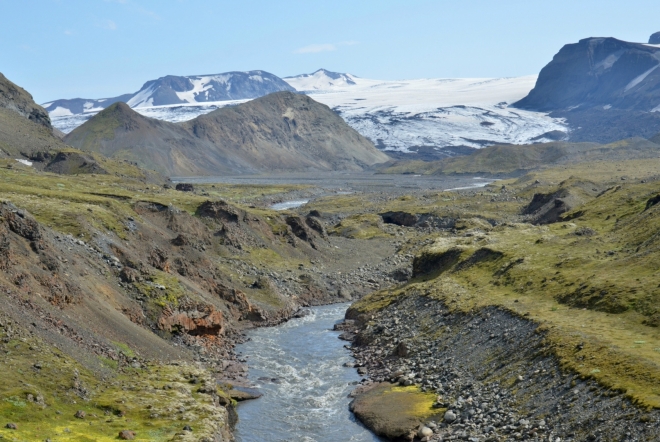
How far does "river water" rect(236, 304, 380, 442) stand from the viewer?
51.4 meters

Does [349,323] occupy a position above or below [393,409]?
below

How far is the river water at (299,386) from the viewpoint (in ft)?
169

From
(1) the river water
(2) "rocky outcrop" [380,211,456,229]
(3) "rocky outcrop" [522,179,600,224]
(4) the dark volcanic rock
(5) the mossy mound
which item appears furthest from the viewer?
(4) the dark volcanic rock

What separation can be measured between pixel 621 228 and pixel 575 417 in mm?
52053

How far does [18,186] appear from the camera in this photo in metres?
112

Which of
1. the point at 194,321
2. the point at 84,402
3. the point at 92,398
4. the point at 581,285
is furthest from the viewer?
the point at 194,321

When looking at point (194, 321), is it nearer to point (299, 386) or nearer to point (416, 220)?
point (299, 386)

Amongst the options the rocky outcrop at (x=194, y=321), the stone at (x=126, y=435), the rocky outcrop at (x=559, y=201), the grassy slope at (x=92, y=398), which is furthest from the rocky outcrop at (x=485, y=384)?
the rocky outcrop at (x=559, y=201)

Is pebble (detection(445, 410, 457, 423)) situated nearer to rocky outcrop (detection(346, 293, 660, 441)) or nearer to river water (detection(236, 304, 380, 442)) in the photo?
rocky outcrop (detection(346, 293, 660, 441))

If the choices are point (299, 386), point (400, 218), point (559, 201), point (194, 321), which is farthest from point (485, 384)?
point (400, 218)

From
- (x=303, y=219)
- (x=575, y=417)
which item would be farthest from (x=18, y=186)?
(x=575, y=417)

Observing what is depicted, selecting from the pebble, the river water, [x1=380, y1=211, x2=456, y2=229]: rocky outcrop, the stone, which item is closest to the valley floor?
the pebble

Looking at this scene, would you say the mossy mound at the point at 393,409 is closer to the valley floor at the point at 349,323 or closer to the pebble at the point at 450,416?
the valley floor at the point at 349,323

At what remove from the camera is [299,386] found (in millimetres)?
62188
